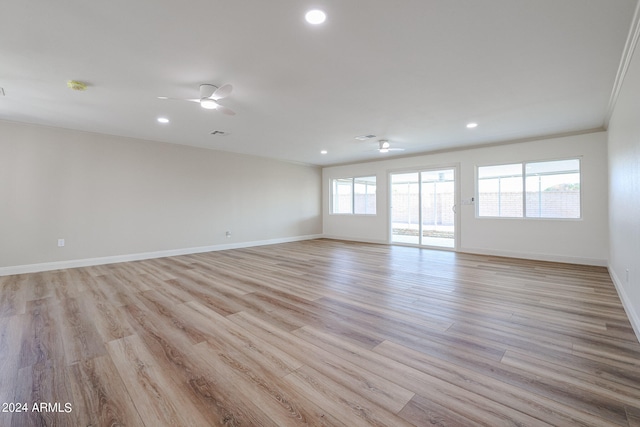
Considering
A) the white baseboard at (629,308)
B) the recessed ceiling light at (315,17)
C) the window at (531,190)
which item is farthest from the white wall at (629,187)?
the recessed ceiling light at (315,17)

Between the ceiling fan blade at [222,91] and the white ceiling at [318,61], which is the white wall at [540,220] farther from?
the ceiling fan blade at [222,91]

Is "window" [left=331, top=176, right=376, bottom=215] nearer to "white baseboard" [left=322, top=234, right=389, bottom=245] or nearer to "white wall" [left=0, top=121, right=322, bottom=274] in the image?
"white baseboard" [left=322, top=234, right=389, bottom=245]

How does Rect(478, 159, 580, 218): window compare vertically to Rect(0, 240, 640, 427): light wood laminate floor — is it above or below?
above

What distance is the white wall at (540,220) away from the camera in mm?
4930

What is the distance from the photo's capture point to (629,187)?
105 inches

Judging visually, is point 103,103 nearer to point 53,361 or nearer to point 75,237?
point 75,237

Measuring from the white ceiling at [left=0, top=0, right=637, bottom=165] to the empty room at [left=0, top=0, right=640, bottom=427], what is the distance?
1.0 inches

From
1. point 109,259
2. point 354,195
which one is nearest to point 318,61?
point 109,259

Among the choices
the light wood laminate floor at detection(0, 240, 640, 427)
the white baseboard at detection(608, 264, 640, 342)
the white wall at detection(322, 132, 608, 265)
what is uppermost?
the white wall at detection(322, 132, 608, 265)

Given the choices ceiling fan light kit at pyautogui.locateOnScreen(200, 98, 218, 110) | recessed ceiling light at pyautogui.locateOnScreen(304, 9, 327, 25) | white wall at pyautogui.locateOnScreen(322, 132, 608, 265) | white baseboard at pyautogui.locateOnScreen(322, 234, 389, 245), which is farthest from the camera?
white baseboard at pyautogui.locateOnScreen(322, 234, 389, 245)

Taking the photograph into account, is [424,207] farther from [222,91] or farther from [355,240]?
[222,91]

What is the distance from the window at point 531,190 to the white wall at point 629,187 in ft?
7.01

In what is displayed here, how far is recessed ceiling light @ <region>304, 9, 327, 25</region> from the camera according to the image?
1987mm

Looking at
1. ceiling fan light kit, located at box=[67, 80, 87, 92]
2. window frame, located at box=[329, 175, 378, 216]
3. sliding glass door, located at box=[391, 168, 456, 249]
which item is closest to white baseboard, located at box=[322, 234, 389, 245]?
sliding glass door, located at box=[391, 168, 456, 249]
